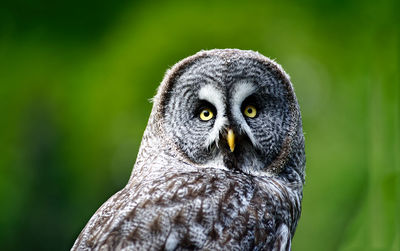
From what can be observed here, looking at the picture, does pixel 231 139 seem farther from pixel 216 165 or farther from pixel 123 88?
pixel 123 88

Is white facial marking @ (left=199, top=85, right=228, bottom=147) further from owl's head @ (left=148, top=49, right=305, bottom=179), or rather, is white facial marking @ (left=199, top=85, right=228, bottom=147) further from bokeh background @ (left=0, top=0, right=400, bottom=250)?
bokeh background @ (left=0, top=0, right=400, bottom=250)

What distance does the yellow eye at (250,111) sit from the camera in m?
3.62

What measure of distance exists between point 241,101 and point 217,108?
13 cm

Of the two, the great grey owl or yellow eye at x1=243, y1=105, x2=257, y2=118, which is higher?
yellow eye at x1=243, y1=105, x2=257, y2=118

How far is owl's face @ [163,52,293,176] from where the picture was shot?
3.55 meters

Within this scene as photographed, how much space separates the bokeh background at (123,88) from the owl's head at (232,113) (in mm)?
3157

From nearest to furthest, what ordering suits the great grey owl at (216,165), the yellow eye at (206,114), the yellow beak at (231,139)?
the great grey owl at (216,165) → the yellow beak at (231,139) → the yellow eye at (206,114)

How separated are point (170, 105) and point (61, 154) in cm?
548

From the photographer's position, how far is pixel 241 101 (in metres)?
3.56

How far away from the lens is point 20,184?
8656mm

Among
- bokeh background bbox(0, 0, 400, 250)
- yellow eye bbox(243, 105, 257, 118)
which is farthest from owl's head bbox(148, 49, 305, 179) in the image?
bokeh background bbox(0, 0, 400, 250)

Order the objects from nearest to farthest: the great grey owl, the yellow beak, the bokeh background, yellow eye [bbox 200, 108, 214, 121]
→ the great grey owl
the yellow beak
yellow eye [bbox 200, 108, 214, 121]
the bokeh background

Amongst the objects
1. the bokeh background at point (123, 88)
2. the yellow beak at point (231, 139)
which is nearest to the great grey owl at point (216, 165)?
the yellow beak at point (231, 139)

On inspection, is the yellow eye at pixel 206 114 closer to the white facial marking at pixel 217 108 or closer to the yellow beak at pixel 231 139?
the white facial marking at pixel 217 108
